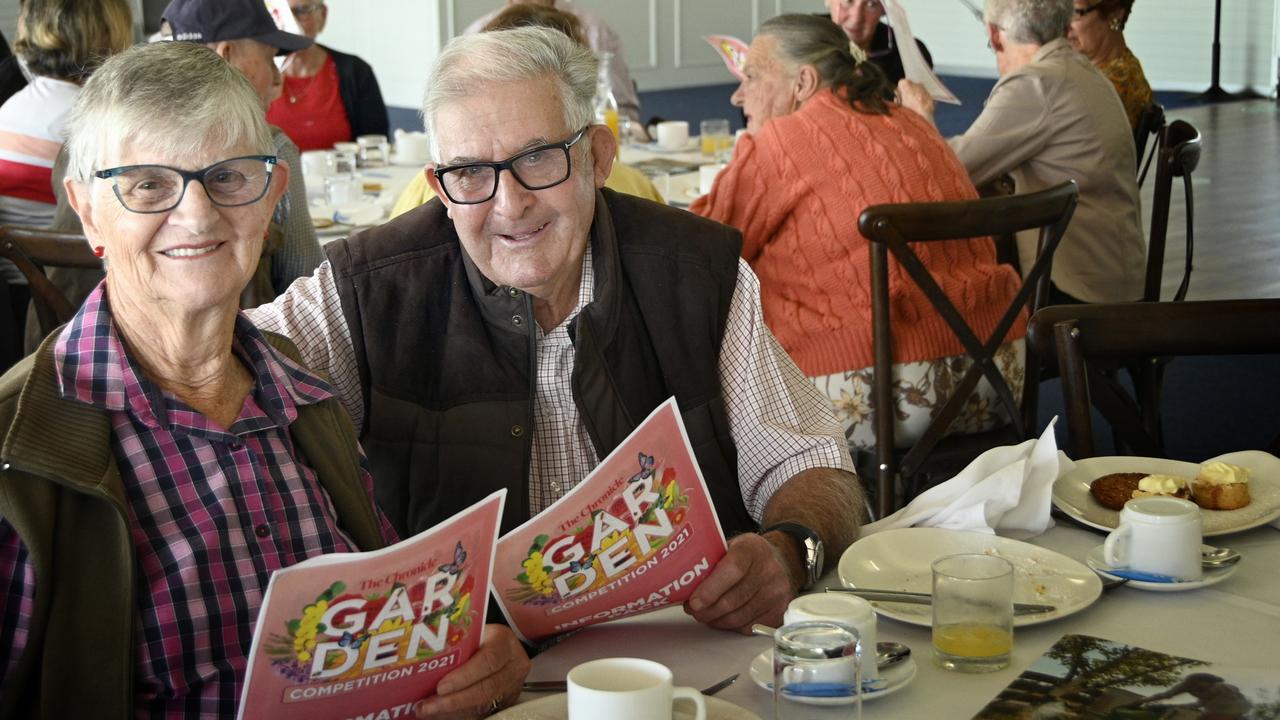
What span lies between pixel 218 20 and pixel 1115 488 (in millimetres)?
2605

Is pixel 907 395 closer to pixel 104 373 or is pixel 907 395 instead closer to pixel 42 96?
pixel 104 373

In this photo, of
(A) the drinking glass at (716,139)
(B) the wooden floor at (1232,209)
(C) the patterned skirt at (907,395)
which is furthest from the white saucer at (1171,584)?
(B) the wooden floor at (1232,209)

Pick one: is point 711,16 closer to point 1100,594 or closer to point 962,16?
point 962,16

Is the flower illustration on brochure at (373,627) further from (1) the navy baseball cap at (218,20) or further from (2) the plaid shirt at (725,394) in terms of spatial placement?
(1) the navy baseball cap at (218,20)

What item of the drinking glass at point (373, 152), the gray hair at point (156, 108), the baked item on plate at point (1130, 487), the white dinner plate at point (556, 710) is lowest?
the white dinner plate at point (556, 710)

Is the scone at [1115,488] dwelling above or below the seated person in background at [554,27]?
below

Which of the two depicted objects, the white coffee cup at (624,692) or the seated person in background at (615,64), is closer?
the white coffee cup at (624,692)

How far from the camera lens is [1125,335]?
215 centimetres

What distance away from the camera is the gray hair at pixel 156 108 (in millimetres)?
1445

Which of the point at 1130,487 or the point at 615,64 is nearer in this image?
the point at 1130,487

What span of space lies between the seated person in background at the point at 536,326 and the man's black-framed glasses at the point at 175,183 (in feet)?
1.07

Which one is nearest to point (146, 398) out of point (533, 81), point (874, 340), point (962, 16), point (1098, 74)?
point (533, 81)

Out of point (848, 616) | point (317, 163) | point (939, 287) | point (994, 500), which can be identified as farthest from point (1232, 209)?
point (848, 616)

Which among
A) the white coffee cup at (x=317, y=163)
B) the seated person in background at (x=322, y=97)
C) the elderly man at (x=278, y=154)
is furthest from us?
the seated person in background at (x=322, y=97)
